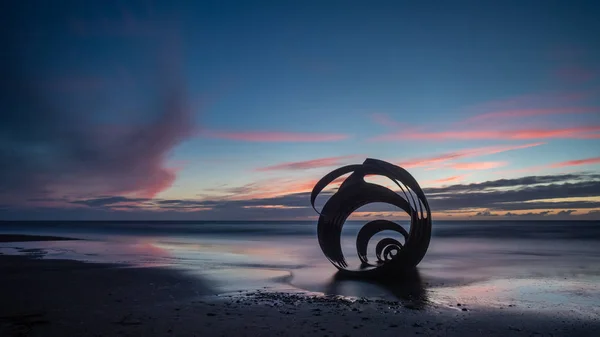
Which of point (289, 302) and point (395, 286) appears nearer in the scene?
point (289, 302)

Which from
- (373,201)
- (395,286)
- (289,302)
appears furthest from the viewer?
(373,201)

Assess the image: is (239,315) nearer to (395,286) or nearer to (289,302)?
(289,302)

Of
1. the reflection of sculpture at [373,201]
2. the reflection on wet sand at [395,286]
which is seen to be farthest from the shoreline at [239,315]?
the reflection of sculpture at [373,201]

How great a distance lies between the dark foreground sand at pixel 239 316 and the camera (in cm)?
784

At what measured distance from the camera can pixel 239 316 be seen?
8906 mm

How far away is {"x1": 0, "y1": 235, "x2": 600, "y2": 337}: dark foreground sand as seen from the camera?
7.84 m

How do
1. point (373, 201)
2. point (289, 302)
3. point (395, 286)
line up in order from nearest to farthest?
point (289, 302) < point (395, 286) < point (373, 201)

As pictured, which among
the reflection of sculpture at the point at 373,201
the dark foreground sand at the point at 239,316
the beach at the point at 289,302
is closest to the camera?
the dark foreground sand at the point at 239,316

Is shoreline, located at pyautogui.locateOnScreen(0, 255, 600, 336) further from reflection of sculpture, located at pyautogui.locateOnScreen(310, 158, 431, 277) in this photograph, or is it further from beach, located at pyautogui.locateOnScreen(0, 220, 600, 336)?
reflection of sculpture, located at pyautogui.locateOnScreen(310, 158, 431, 277)

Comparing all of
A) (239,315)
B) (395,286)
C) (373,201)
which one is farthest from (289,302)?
(373,201)

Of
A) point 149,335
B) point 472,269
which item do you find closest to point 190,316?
point 149,335

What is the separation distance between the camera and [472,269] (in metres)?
18.1

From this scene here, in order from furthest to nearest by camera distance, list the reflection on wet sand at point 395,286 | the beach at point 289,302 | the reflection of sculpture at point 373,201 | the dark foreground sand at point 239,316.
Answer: the reflection of sculpture at point 373,201 < the reflection on wet sand at point 395,286 < the beach at point 289,302 < the dark foreground sand at point 239,316

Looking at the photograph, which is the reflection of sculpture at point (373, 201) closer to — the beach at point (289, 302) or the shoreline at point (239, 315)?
the beach at point (289, 302)
